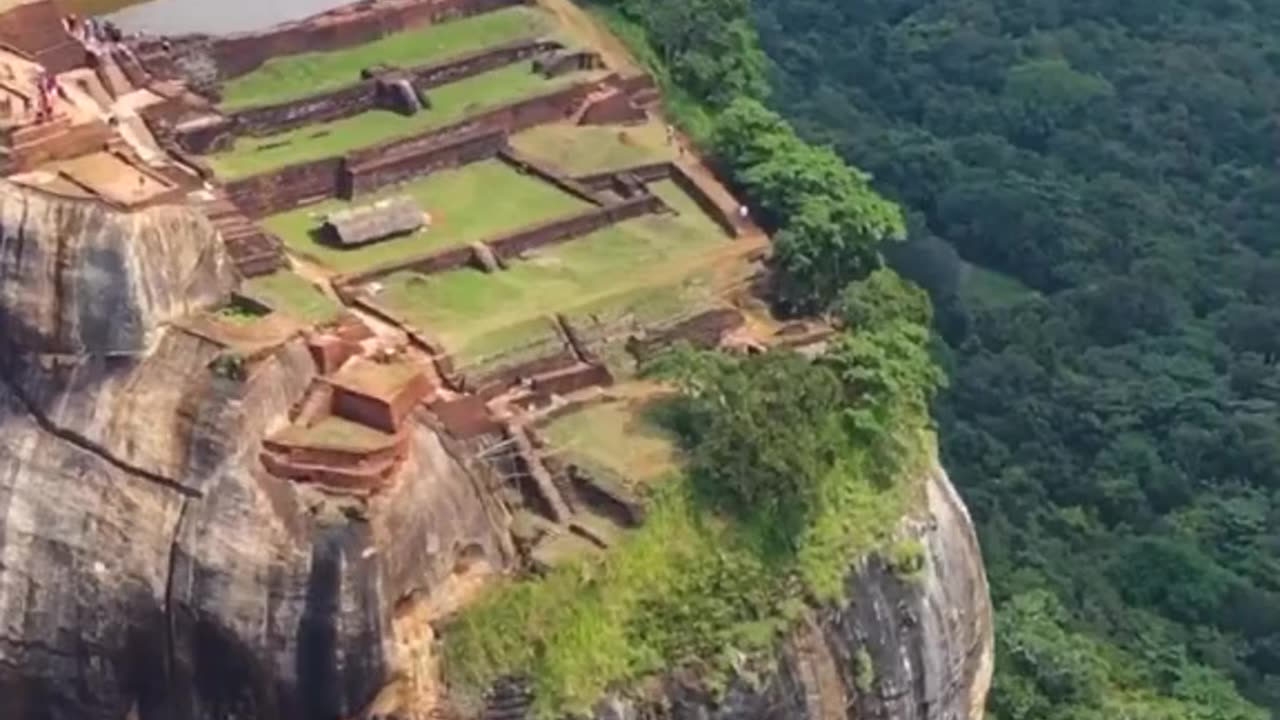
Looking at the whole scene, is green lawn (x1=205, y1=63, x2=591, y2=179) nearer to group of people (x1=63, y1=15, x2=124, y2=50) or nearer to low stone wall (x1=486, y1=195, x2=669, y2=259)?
group of people (x1=63, y1=15, x2=124, y2=50)

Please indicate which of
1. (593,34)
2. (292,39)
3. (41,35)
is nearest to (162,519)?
(41,35)

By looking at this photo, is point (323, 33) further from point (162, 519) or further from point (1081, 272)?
point (1081, 272)

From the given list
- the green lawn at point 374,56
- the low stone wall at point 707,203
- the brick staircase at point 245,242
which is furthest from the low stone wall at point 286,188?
the low stone wall at point 707,203

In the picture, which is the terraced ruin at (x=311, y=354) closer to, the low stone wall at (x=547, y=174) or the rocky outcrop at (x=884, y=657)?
the low stone wall at (x=547, y=174)

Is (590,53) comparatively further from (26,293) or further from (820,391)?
(26,293)

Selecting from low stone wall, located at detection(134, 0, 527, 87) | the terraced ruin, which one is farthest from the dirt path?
the terraced ruin

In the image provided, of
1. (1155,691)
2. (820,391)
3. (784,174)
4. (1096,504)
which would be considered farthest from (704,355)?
(1096,504)
